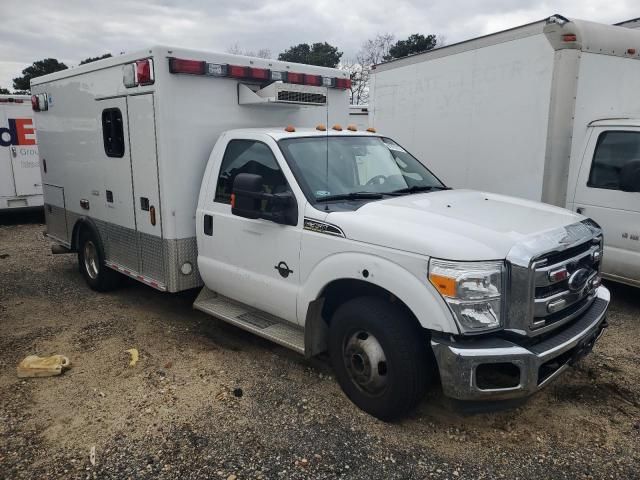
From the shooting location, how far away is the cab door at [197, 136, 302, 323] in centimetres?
421

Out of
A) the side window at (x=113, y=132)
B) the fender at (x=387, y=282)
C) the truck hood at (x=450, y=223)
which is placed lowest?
the fender at (x=387, y=282)

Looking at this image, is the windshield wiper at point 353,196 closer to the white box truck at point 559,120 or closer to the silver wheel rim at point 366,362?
the silver wheel rim at point 366,362

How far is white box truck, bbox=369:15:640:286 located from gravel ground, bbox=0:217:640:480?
1427 mm

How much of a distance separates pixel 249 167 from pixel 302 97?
3.79ft

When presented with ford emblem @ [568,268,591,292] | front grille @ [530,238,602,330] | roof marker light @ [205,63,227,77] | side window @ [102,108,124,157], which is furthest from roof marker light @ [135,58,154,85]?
ford emblem @ [568,268,591,292]

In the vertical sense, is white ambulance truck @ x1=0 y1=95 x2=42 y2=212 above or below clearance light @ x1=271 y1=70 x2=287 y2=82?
below

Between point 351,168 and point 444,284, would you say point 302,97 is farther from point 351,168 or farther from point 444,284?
point 444,284

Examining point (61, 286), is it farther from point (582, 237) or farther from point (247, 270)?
point (582, 237)

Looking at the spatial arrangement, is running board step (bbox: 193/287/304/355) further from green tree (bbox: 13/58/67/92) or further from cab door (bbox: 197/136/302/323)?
green tree (bbox: 13/58/67/92)

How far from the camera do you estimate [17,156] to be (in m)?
11.8

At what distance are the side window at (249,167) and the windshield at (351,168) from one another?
16cm

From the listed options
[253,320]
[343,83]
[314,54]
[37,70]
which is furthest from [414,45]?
[253,320]

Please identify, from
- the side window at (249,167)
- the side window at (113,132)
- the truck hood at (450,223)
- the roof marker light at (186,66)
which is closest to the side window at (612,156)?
the truck hood at (450,223)

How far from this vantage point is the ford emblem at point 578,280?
3477mm
